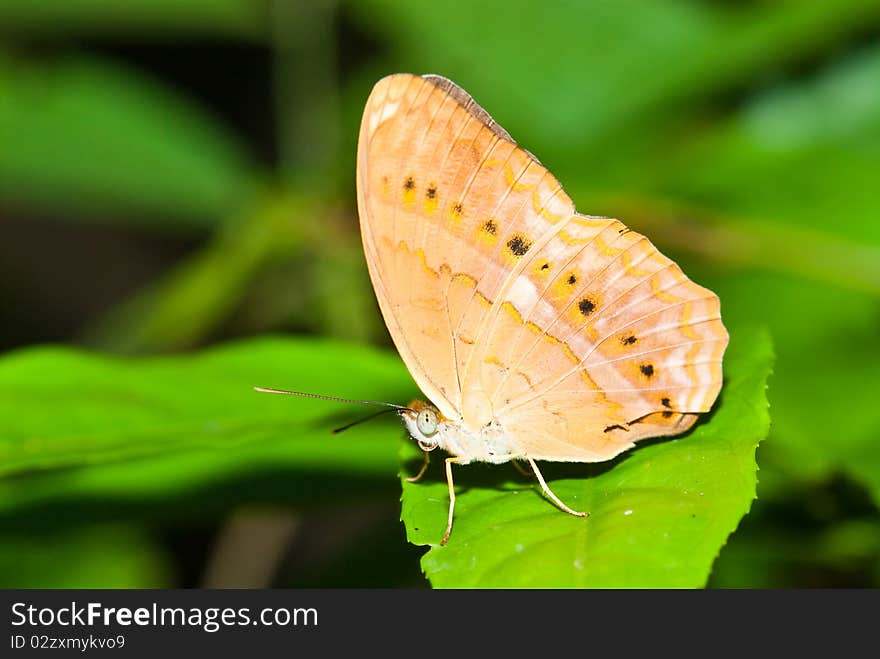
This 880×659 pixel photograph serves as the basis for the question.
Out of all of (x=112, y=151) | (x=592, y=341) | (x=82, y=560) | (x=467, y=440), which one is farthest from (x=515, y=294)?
(x=112, y=151)

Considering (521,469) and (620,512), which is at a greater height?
(521,469)

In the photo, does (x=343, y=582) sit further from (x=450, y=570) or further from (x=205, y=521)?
(x=450, y=570)

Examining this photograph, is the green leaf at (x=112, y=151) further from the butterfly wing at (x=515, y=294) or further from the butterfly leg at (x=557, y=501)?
the butterfly leg at (x=557, y=501)

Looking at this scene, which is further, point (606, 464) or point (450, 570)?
point (606, 464)

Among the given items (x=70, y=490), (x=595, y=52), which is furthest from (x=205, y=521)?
(x=595, y=52)

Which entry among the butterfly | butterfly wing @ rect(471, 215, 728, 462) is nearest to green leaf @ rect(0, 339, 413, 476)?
the butterfly

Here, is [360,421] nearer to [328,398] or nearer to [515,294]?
[328,398]
